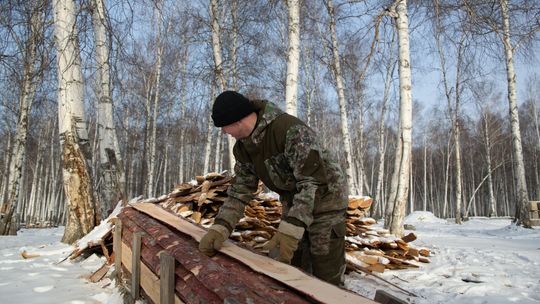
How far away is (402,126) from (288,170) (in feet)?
19.6

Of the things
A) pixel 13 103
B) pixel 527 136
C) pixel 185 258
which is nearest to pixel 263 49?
pixel 185 258

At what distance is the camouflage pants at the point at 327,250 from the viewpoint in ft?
8.73

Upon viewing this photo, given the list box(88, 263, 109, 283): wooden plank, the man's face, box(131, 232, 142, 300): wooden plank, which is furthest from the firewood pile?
the man's face

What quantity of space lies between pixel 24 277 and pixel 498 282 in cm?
527

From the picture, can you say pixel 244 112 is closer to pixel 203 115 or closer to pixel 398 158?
pixel 398 158

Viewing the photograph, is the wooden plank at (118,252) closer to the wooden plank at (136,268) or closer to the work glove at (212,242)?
the wooden plank at (136,268)

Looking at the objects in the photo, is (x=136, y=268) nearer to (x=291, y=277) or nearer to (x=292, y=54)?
(x=291, y=277)

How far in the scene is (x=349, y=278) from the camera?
4.57 metres

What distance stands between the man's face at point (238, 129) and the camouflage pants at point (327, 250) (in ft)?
2.59

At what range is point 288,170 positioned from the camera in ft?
8.64

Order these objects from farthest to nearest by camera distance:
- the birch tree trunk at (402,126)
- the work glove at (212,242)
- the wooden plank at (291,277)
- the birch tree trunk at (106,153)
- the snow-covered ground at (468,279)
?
the birch tree trunk at (402,126) → the birch tree trunk at (106,153) → the snow-covered ground at (468,279) → the work glove at (212,242) → the wooden plank at (291,277)

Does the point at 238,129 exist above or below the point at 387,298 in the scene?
above

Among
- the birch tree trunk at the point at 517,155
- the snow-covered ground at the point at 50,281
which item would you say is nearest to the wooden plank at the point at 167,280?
the snow-covered ground at the point at 50,281

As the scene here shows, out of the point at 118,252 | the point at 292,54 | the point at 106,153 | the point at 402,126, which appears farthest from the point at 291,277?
the point at 292,54
